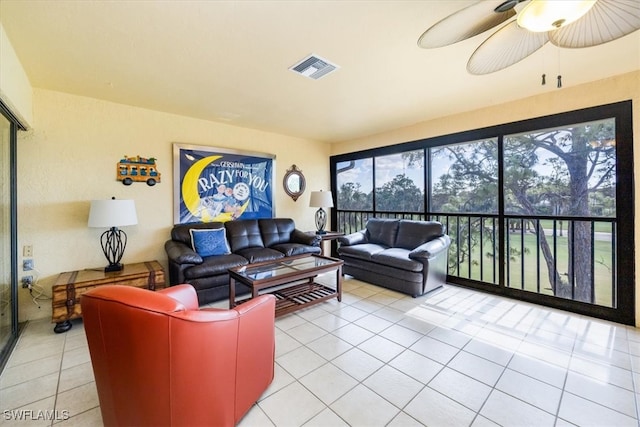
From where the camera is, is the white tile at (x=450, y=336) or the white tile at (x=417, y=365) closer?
the white tile at (x=417, y=365)

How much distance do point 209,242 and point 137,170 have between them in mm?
1254

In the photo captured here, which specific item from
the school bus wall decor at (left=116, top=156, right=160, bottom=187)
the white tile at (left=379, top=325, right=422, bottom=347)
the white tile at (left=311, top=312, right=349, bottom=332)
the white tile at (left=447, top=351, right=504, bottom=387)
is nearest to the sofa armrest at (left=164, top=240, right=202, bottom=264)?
the school bus wall decor at (left=116, top=156, right=160, bottom=187)

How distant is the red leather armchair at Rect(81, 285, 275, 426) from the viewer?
1.16 metres

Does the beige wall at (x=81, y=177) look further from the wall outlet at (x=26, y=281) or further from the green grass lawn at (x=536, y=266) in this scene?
the green grass lawn at (x=536, y=266)

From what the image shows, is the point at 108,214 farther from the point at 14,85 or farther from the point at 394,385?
the point at 394,385

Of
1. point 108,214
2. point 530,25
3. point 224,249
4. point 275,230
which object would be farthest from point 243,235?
point 530,25

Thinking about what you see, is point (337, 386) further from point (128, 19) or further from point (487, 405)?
point (128, 19)

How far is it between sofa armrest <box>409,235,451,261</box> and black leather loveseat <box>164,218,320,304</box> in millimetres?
1531

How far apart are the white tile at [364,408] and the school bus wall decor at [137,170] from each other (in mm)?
3343

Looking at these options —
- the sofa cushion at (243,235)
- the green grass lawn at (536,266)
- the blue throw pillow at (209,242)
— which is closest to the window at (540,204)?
the green grass lawn at (536,266)

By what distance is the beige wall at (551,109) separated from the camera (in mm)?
2561

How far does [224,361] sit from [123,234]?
276cm

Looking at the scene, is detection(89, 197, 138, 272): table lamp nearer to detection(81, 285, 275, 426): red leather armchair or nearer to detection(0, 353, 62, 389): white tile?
detection(0, 353, 62, 389): white tile

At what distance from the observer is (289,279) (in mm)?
2777
